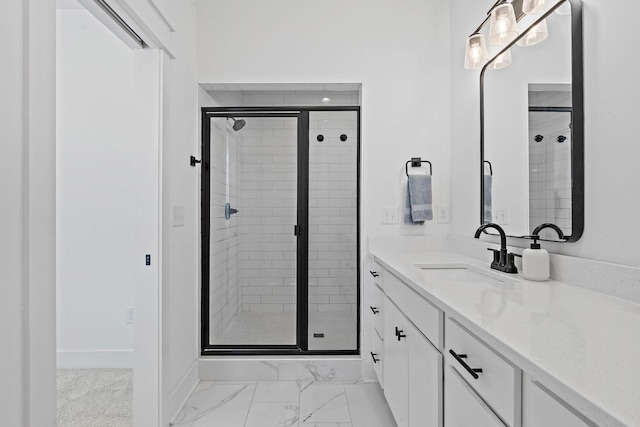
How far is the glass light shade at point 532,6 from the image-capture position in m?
1.65

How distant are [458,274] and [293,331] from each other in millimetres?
1404

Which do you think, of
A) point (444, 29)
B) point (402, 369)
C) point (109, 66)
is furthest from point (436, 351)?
point (109, 66)

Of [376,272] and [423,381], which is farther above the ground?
[376,272]

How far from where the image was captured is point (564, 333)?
83 cm

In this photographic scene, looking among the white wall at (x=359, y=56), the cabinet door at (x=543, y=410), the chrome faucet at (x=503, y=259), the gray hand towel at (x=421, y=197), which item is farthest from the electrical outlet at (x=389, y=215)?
the cabinet door at (x=543, y=410)

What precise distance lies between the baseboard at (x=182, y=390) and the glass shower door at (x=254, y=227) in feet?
0.96

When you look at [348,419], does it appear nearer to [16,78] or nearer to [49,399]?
[49,399]

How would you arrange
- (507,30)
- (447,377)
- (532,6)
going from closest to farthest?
(447,377) < (532,6) < (507,30)

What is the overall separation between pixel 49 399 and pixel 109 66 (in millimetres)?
2545

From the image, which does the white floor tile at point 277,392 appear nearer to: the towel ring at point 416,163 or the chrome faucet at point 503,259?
the chrome faucet at point 503,259

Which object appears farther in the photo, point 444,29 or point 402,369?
point 444,29

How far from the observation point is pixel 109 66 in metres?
2.84

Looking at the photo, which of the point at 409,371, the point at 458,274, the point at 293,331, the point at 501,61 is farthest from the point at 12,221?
the point at 501,61

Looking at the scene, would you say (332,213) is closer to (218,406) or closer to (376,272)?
(376,272)
